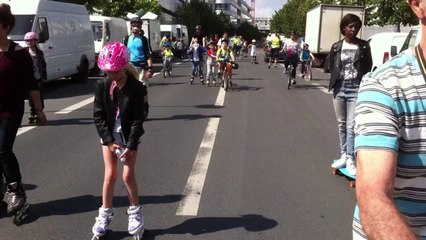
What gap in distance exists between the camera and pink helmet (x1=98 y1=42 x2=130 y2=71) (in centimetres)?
369

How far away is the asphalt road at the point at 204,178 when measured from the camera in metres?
4.21

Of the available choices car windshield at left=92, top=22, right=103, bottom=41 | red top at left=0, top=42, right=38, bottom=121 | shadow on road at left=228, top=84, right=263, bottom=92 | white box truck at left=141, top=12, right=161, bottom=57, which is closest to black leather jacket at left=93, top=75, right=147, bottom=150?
red top at left=0, top=42, right=38, bottom=121

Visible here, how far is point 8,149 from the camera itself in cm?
435

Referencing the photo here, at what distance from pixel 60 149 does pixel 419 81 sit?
6437 millimetres

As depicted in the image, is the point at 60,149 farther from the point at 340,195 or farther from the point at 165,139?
the point at 340,195

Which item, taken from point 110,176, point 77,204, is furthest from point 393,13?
point 110,176

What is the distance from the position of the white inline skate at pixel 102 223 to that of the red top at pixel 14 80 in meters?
1.28

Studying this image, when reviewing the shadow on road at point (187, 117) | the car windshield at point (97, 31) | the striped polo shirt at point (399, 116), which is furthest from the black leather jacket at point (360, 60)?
the car windshield at point (97, 31)

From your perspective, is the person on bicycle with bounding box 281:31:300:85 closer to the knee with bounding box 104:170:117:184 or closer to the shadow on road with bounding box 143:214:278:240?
the shadow on road with bounding box 143:214:278:240

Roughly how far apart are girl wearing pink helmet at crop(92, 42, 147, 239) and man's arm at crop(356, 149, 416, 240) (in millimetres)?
2654

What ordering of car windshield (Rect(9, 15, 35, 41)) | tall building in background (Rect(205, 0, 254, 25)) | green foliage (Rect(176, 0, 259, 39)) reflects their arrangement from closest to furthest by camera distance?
car windshield (Rect(9, 15, 35, 41)), green foliage (Rect(176, 0, 259, 39)), tall building in background (Rect(205, 0, 254, 25))

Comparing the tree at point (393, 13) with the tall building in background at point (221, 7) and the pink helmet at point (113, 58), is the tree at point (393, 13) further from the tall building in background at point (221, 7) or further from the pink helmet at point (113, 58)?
the tall building in background at point (221, 7)

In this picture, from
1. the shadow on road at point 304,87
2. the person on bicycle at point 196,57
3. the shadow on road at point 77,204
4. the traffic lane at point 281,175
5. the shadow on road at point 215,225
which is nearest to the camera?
the shadow on road at point 215,225

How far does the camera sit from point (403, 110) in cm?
141
